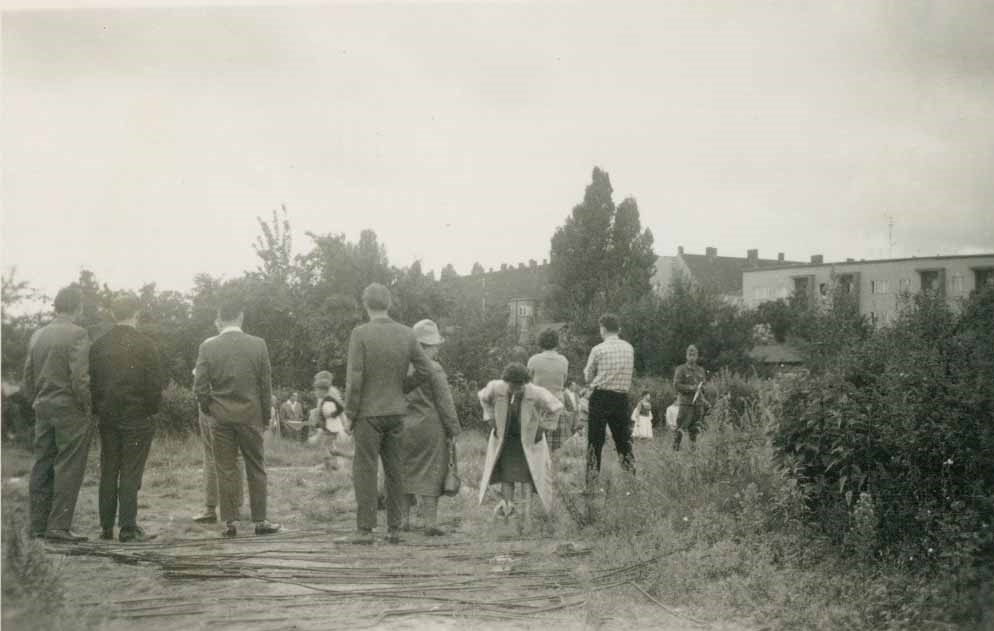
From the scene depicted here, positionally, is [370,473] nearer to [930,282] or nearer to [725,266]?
[930,282]

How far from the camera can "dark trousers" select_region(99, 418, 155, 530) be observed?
6305 millimetres

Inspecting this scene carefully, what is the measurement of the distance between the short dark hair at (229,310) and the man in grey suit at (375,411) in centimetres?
101

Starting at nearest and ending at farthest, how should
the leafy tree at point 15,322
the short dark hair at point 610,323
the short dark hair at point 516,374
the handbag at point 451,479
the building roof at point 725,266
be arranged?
the leafy tree at point 15,322 → the short dark hair at point 516,374 → the handbag at point 451,479 → the short dark hair at point 610,323 → the building roof at point 725,266

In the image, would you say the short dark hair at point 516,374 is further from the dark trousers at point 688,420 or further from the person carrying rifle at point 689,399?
the dark trousers at point 688,420

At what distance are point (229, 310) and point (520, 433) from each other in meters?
2.60

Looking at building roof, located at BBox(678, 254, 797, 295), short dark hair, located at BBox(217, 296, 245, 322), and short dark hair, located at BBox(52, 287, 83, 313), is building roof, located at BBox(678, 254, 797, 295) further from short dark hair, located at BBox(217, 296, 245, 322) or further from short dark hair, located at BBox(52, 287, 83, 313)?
short dark hair, located at BBox(52, 287, 83, 313)

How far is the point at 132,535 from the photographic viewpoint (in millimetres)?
6246

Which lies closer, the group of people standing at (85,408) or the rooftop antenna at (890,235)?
the group of people standing at (85,408)

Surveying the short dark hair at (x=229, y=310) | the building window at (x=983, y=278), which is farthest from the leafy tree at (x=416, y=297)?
the building window at (x=983, y=278)

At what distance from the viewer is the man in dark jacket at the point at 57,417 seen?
20.0ft

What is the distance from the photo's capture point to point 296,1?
6355mm

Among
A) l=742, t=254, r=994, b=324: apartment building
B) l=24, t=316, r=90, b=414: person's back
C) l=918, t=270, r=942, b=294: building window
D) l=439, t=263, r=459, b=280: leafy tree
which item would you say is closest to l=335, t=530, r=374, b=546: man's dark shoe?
l=24, t=316, r=90, b=414: person's back

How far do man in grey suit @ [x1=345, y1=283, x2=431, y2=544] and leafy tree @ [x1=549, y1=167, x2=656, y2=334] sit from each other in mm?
39948

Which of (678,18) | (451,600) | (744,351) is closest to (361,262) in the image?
(678,18)
